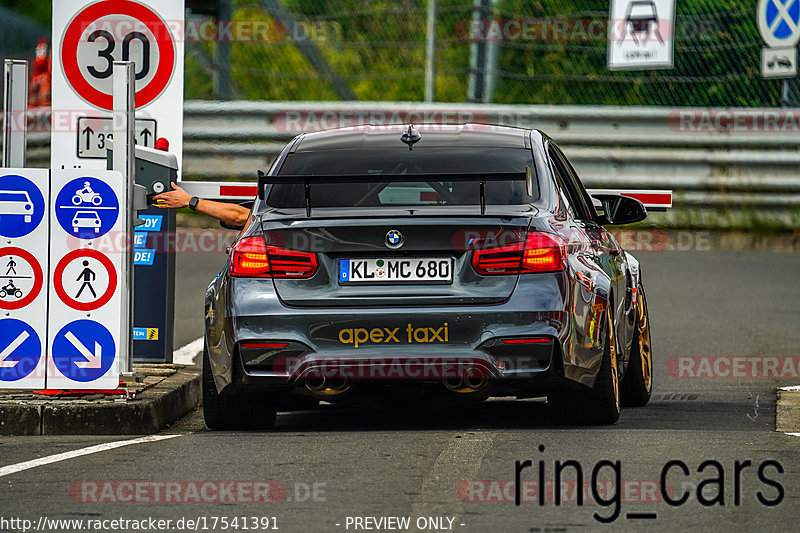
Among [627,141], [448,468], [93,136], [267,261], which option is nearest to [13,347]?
[267,261]

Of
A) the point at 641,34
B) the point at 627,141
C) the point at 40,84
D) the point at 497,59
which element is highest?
the point at 641,34

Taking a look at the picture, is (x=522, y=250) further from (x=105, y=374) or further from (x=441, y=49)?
(x=441, y=49)

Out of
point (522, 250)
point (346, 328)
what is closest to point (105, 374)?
point (346, 328)

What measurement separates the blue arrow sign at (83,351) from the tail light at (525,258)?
207 cm

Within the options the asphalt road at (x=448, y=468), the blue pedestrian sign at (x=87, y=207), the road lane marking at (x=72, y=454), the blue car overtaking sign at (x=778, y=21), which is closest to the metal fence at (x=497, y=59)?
the blue car overtaking sign at (x=778, y=21)

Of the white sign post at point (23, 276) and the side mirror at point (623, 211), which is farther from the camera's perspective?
the side mirror at point (623, 211)

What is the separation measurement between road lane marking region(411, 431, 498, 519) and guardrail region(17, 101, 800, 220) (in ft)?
38.6

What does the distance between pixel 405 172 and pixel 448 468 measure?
1946 millimetres

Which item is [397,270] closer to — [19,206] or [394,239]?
[394,239]

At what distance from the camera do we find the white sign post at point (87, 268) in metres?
8.87

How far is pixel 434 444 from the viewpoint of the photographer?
779 cm

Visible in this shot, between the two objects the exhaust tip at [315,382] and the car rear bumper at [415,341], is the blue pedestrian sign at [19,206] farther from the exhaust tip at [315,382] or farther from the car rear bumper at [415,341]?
the exhaust tip at [315,382]

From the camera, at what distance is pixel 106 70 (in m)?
10.4

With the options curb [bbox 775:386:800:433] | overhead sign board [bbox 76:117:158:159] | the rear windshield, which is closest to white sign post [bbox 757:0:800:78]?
curb [bbox 775:386:800:433]
